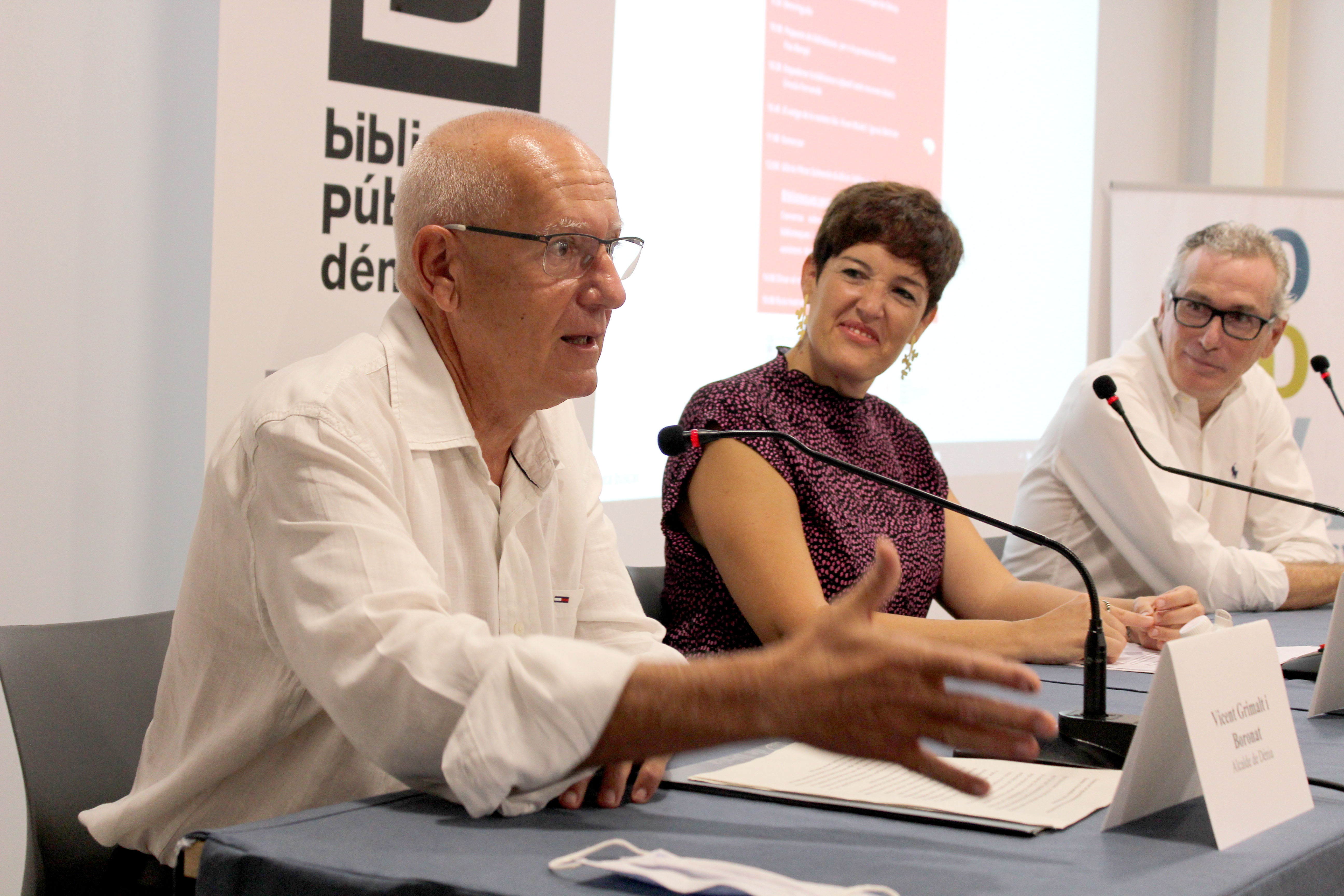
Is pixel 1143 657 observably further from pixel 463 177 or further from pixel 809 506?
pixel 463 177

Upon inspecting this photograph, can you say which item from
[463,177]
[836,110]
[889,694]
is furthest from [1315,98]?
[889,694]

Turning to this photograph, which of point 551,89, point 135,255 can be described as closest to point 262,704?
point 135,255

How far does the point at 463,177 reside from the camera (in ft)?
4.41

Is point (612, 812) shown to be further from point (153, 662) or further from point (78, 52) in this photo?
point (78, 52)

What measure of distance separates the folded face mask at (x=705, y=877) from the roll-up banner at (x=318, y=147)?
156 cm

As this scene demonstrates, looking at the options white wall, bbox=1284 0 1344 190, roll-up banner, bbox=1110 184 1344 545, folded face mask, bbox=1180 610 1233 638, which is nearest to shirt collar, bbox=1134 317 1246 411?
folded face mask, bbox=1180 610 1233 638

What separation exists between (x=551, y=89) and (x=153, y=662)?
1.66 metres

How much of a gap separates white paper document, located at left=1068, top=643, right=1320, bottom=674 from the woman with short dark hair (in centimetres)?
2

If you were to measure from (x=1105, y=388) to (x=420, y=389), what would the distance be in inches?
44.8

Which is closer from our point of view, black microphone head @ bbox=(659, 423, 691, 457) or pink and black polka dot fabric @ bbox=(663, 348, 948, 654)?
black microphone head @ bbox=(659, 423, 691, 457)

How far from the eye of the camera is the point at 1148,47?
5.40 metres

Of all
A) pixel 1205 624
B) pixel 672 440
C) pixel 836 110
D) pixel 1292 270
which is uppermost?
pixel 836 110

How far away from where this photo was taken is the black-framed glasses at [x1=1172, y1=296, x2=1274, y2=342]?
2713 millimetres

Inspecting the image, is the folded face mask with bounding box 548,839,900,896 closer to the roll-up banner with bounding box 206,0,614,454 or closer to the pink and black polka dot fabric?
the pink and black polka dot fabric
